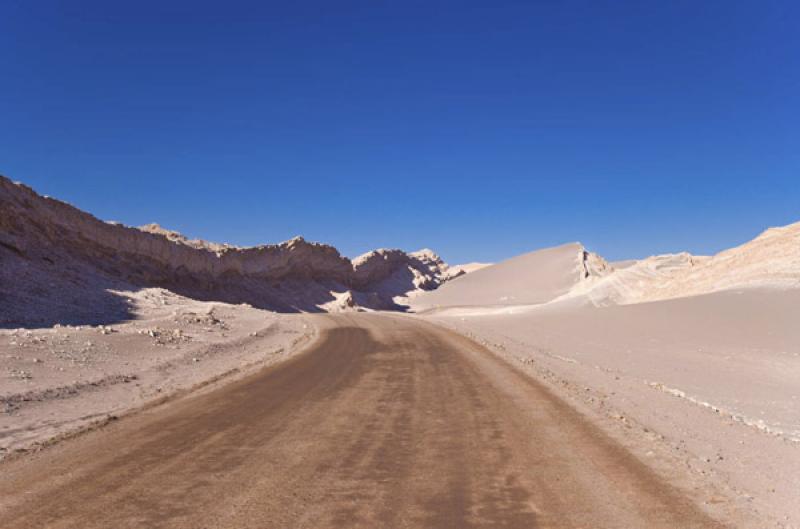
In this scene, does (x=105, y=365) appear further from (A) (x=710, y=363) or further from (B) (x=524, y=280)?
(B) (x=524, y=280)

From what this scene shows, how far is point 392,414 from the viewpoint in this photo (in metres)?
9.27

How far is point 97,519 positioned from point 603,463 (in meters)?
5.53

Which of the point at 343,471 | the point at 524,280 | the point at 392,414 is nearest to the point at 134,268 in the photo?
the point at 392,414

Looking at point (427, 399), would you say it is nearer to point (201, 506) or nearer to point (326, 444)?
point (326, 444)

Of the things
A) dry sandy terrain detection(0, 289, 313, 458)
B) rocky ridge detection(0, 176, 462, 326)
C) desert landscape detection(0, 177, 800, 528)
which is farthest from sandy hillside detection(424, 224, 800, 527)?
rocky ridge detection(0, 176, 462, 326)

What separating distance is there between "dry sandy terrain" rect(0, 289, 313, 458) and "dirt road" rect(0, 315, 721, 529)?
1.20 m

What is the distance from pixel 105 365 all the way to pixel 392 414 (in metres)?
8.73

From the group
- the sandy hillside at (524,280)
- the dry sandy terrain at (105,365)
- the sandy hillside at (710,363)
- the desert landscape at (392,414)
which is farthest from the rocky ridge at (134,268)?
the sandy hillside at (710,363)

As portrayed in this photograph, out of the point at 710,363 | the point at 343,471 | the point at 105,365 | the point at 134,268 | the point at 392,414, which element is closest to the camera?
the point at 343,471

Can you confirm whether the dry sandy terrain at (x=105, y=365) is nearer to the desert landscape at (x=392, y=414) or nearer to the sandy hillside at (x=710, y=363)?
the desert landscape at (x=392, y=414)

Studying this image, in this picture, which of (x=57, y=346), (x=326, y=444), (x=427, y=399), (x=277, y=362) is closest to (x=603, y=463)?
(x=326, y=444)

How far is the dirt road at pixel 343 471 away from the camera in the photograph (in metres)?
5.00

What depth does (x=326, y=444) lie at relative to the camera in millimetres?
7371

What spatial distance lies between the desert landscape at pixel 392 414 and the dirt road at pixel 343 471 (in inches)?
1.4
